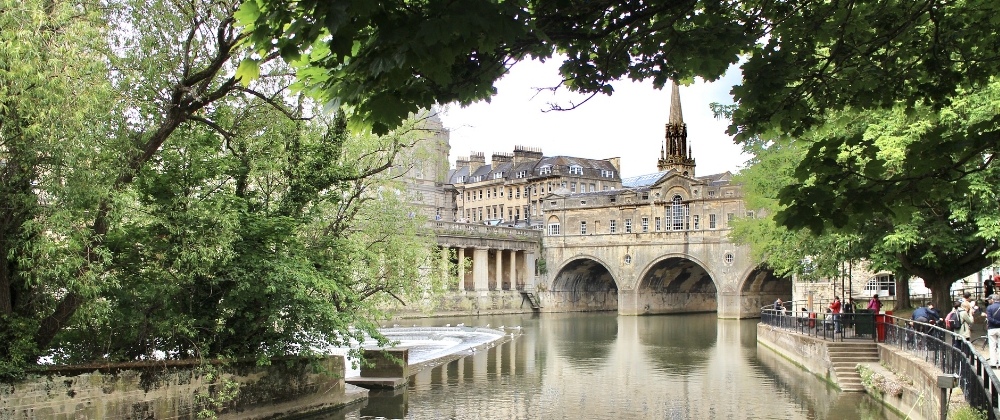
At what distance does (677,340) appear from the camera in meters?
39.9

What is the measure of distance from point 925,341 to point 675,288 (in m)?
50.2

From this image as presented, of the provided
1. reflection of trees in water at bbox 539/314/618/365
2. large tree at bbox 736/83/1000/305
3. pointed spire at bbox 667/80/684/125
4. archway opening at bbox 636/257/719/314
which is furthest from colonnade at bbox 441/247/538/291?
large tree at bbox 736/83/1000/305

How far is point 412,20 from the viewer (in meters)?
4.84

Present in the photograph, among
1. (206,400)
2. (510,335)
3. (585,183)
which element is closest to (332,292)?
(206,400)

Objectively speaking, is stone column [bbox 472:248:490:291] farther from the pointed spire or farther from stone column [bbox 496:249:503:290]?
the pointed spire

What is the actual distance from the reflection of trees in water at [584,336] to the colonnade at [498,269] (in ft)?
21.7

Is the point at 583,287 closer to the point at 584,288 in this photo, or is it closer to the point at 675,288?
the point at 584,288

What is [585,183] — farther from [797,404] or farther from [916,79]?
[916,79]

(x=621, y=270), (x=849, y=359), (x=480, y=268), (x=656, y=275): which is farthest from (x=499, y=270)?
(x=849, y=359)

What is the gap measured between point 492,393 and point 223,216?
918 centimetres

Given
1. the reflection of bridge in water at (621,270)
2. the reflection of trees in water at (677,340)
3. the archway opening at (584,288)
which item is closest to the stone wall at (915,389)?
the reflection of trees in water at (677,340)

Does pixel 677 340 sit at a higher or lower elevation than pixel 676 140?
lower

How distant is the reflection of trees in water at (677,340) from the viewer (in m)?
29.5

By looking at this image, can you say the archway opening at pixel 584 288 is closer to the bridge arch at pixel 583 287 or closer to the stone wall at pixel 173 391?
the bridge arch at pixel 583 287
